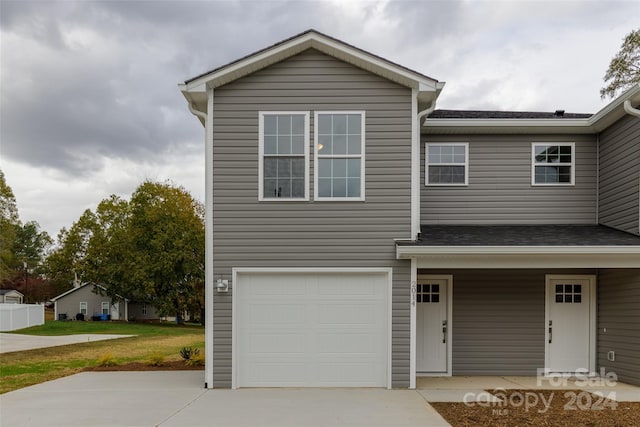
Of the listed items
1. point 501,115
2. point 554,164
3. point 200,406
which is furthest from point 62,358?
point 554,164

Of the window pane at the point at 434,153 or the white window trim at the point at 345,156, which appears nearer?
the white window trim at the point at 345,156

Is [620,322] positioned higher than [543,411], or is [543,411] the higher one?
[620,322]

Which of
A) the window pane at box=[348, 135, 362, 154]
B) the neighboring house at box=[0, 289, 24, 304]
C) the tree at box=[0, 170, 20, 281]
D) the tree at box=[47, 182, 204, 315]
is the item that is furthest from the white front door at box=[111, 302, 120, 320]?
the window pane at box=[348, 135, 362, 154]

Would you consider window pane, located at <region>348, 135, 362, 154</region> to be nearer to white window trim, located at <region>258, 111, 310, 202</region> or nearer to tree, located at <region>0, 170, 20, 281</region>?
white window trim, located at <region>258, 111, 310, 202</region>

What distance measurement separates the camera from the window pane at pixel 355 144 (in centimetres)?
809

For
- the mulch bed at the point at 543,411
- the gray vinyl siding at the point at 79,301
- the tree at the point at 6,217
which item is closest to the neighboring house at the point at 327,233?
the mulch bed at the point at 543,411

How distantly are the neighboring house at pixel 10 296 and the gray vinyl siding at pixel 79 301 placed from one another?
889 cm

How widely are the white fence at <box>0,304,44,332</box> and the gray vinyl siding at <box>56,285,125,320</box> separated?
10458mm

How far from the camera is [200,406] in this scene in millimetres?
6625

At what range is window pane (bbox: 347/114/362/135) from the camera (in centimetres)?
809

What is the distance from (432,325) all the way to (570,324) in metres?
2.68

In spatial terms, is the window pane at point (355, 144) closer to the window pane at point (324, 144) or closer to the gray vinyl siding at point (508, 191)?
the window pane at point (324, 144)

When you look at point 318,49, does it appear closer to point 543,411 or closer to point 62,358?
point 543,411

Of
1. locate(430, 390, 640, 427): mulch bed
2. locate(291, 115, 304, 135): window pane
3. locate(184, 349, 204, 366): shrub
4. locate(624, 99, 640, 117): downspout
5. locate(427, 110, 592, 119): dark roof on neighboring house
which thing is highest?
locate(427, 110, 592, 119): dark roof on neighboring house
